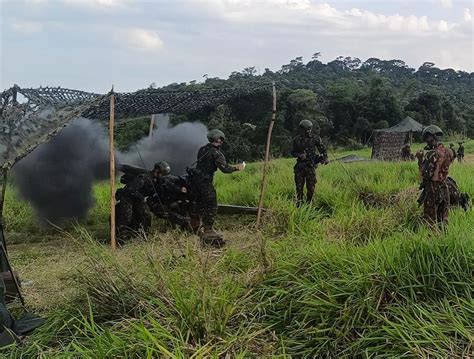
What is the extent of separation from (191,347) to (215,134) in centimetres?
468

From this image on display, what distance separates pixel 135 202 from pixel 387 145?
13.1 metres

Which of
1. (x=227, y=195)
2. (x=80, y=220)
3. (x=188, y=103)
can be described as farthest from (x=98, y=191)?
(x=188, y=103)

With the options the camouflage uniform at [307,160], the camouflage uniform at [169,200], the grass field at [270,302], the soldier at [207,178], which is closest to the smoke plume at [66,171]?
the camouflage uniform at [169,200]

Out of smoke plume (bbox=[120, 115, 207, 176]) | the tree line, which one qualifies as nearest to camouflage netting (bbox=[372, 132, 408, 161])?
the tree line

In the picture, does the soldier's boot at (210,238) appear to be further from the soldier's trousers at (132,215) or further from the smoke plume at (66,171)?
the smoke plume at (66,171)

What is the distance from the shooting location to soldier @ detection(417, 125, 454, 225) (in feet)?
20.7

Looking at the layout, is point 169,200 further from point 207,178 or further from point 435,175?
point 435,175

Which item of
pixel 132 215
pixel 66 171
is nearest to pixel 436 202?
pixel 132 215

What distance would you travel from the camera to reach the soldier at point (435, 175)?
6324 mm

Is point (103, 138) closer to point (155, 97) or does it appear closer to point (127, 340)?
point (155, 97)

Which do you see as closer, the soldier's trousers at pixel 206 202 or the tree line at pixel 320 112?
the soldier's trousers at pixel 206 202

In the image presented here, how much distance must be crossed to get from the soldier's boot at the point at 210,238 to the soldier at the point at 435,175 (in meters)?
2.59

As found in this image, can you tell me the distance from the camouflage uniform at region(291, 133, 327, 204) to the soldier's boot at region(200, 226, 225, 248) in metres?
1.90

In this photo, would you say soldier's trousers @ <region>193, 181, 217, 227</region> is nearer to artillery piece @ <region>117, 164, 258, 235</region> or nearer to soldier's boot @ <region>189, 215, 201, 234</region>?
soldier's boot @ <region>189, 215, 201, 234</region>
